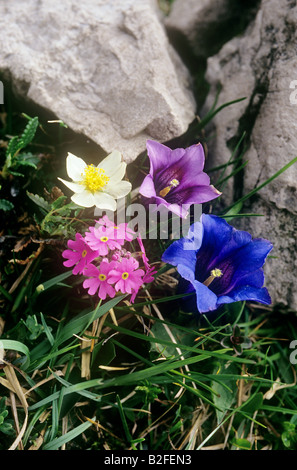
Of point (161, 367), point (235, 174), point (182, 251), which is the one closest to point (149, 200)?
point (182, 251)

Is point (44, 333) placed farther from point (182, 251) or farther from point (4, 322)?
point (182, 251)

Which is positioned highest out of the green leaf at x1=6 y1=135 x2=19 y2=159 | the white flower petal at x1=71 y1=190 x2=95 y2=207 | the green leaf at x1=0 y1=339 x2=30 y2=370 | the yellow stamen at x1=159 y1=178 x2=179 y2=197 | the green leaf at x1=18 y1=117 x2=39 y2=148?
the green leaf at x1=18 y1=117 x2=39 y2=148

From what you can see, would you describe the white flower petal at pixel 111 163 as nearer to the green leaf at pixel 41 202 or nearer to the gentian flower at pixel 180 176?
the gentian flower at pixel 180 176

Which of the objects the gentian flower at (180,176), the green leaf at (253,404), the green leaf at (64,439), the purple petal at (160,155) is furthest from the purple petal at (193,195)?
the green leaf at (64,439)

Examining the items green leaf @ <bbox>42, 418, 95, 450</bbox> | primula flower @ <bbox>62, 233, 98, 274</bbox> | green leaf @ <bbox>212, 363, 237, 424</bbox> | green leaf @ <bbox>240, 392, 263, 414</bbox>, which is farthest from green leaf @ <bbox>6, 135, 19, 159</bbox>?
green leaf @ <bbox>240, 392, 263, 414</bbox>

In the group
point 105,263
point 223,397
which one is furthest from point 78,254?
point 223,397

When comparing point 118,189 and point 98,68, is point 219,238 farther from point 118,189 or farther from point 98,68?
point 98,68

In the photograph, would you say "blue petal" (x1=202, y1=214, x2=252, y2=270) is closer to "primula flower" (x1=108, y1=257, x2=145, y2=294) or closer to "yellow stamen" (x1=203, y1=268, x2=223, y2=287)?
"yellow stamen" (x1=203, y1=268, x2=223, y2=287)
